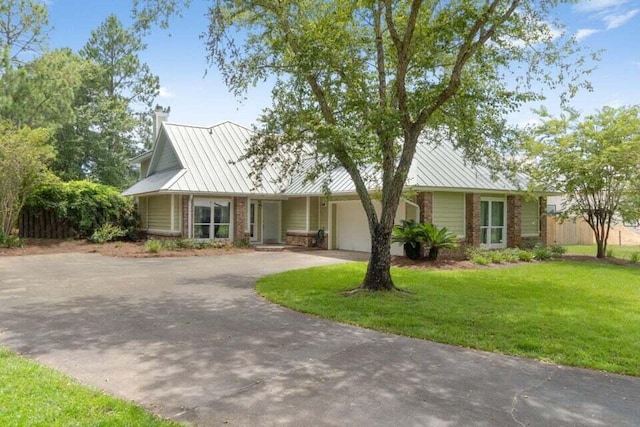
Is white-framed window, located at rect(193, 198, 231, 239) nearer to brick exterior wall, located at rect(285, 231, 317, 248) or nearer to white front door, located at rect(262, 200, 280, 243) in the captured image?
white front door, located at rect(262, 200, 280, 243)

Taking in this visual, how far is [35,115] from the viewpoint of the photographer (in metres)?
24.5

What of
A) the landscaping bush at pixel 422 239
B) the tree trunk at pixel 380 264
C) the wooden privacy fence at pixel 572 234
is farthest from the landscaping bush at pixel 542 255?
the wooden privacy fence at pixel 572 234

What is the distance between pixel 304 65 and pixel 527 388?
670cm

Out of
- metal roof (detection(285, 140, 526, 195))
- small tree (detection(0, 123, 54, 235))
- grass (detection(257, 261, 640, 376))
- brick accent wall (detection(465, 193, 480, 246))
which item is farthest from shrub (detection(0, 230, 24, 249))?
brick accent wall (detection(465, 193, 480, 246))

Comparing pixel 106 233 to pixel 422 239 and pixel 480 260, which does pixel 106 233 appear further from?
pixel 480 260

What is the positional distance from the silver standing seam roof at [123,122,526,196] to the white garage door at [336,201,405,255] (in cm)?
136

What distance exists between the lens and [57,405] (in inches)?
154

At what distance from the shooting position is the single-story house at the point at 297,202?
1725 cm

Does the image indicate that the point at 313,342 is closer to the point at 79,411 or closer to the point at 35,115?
the point at 79,411

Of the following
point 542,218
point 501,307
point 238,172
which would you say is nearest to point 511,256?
point 542,218

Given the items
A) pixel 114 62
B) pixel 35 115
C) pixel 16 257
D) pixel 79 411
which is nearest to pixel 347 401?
pixel 79 411

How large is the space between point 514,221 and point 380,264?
11.3 m

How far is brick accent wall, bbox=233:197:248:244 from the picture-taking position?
20641 mm

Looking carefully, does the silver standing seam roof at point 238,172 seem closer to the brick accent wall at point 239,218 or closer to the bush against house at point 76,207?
the brick accent wall at point 239,218
